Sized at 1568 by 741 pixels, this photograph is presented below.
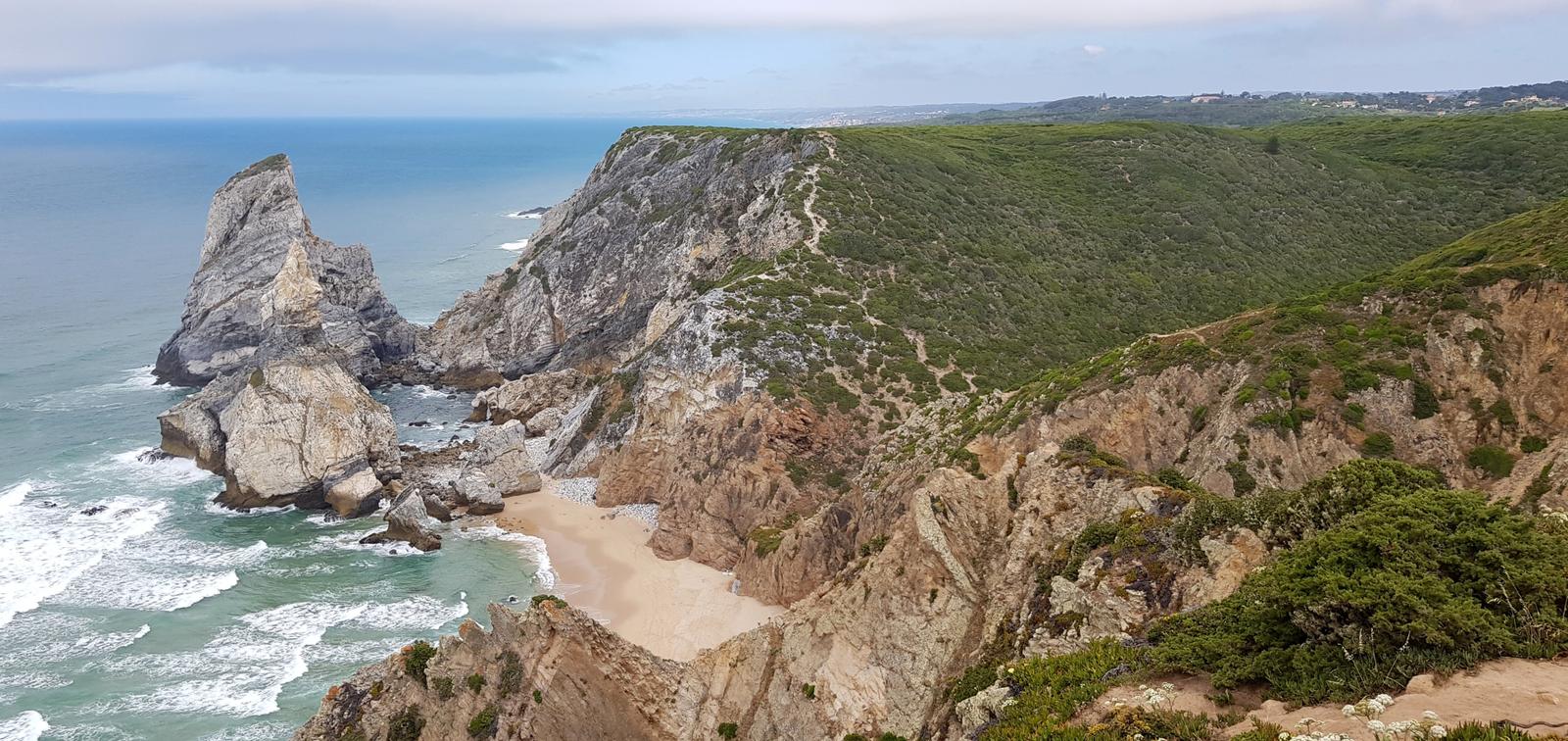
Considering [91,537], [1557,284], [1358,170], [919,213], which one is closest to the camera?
[1557,284]

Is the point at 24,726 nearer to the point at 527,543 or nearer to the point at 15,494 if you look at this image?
the point at 527,543

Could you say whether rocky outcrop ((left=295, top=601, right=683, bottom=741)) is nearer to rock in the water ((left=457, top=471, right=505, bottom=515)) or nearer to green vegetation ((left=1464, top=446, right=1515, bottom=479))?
green vegetation ((left=1464, top=446, right=1515, bottom=479))

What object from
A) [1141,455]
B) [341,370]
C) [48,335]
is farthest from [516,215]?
[1141,455]

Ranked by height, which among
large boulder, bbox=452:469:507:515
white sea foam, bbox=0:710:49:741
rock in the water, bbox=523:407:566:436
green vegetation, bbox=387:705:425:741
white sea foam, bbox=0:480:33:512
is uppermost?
green vegetation, bbox=387:705:425:741

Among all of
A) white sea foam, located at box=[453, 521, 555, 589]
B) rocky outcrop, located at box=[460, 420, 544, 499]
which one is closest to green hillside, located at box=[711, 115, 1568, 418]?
white sea foam, located at box=[453, 521, 555, 589]

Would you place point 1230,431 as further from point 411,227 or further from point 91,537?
point 411,227

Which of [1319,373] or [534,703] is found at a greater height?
[1319,373]

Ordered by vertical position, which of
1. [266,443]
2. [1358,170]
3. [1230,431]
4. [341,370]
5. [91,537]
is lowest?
[91,537]
